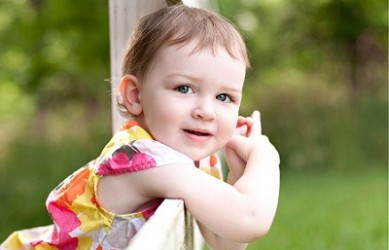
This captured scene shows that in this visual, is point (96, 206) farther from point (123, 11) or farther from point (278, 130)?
point (278, 130)

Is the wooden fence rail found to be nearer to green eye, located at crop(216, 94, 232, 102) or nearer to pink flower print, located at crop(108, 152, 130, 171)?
pink flower print, located at crop(108, 152, 130, 171)

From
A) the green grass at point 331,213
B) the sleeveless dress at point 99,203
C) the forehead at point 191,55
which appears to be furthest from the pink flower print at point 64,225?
the green grass at point 331,213

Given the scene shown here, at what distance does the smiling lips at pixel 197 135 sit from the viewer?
182cm

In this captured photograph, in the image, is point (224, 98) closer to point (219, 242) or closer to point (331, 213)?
point (219, 242)

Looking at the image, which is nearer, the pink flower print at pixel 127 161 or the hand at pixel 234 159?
the pink flower print at pixel 127 161

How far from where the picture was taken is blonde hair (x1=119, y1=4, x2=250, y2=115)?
1.83 metres

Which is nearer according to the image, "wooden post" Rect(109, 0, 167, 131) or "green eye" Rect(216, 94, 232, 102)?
"green eye" Rect(216, 94, 232, 102)

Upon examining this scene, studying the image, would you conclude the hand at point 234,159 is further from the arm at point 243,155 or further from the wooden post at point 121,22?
the wooden post at point 121,22

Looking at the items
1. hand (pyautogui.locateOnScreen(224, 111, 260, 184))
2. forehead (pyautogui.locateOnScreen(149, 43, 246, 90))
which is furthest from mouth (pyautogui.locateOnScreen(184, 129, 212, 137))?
hand (pyautogui.locateOnScreen(224, 111, 260, 184))

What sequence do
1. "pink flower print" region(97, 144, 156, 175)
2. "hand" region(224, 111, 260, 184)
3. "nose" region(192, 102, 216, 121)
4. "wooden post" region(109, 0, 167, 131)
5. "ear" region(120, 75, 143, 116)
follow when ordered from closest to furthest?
1. "pink flower print" region(97, 144, 156, 175)
2. "nose" region(192, 102, 216, 121)
3. "ear" region(120, 75, 143, 116)
4. "hand" region(224, 111, 260, 184)
5. "wooden post" region(109, 0, 167, 131)

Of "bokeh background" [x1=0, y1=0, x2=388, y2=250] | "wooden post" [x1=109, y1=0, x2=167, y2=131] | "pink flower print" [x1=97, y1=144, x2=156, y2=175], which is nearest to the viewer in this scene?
"pink flower print" [x1=97, y1=144, x2=156, y2=175]

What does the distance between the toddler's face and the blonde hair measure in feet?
0.06

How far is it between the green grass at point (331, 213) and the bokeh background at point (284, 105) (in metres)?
0.01

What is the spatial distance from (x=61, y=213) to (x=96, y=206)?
0.13m
